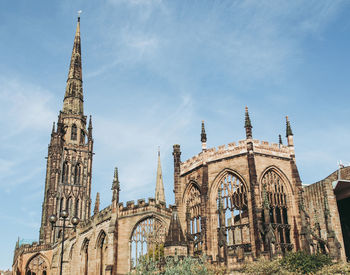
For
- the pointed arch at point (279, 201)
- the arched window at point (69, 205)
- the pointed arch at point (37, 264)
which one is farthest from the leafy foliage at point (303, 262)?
the arched window at point (69, 205)

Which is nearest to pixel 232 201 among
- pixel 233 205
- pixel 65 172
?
pixel 233 205

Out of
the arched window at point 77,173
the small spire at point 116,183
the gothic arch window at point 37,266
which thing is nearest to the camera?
the small spire at point 116,183

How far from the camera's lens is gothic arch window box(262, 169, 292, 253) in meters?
33.9

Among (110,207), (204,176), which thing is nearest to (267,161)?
(204,176)

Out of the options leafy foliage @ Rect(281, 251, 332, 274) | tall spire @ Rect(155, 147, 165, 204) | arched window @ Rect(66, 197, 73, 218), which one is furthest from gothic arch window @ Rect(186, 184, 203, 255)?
arched window @ Rect(66, 197, 73, 218)

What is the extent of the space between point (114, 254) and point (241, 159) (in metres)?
13.0

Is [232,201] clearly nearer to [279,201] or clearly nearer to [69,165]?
[279,201]

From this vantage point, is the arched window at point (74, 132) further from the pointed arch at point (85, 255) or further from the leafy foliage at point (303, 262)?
the leafy foliage at point (303, 262)

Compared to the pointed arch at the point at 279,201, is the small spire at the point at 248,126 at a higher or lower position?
higher

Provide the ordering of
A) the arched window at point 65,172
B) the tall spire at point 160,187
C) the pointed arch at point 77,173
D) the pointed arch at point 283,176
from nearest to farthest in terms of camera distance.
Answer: the pointed arch at point 283,176
the tall spire at point 160,187
the arched window at point 65,172
the pointed arch at point 77,173

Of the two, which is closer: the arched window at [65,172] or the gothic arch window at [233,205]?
the gothic arch window at [233,205]

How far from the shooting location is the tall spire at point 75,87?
78625mm

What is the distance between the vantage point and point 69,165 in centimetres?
7262

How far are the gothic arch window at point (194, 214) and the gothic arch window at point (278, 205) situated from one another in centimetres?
613
